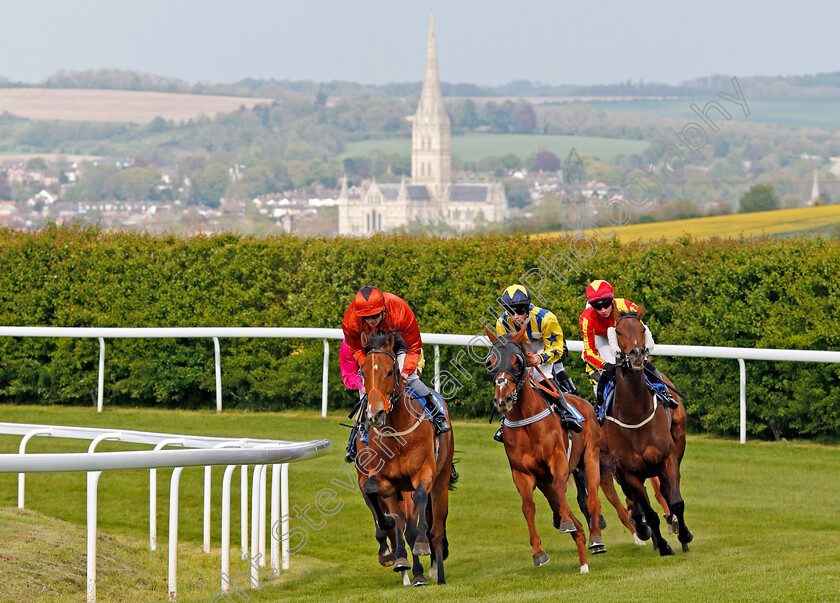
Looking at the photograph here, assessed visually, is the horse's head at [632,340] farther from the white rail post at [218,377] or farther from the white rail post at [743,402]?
the white rail post at [218,377]

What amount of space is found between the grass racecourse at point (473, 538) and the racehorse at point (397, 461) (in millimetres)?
234

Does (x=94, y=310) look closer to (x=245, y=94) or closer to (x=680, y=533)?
(x=680, y=533)

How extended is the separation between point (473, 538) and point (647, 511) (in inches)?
51.0

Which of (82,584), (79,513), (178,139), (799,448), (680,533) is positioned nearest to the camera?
(82,584)

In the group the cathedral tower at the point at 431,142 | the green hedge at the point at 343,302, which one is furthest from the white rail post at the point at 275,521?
the cathedral tower at the point at 431,142

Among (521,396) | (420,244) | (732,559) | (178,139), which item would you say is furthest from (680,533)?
(178,139)

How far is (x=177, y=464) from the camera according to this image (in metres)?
4.74

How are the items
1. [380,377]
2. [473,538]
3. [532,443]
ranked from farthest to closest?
[473,538], [532,443], [380,377]

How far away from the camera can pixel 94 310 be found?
12086mm

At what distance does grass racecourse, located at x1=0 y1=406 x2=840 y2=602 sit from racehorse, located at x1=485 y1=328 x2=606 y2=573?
0.74 feet

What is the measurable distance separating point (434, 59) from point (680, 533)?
120 m

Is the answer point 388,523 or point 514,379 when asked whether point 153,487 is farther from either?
point 514,379

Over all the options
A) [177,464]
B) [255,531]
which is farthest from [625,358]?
[177,464]

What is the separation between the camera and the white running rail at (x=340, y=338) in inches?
348
